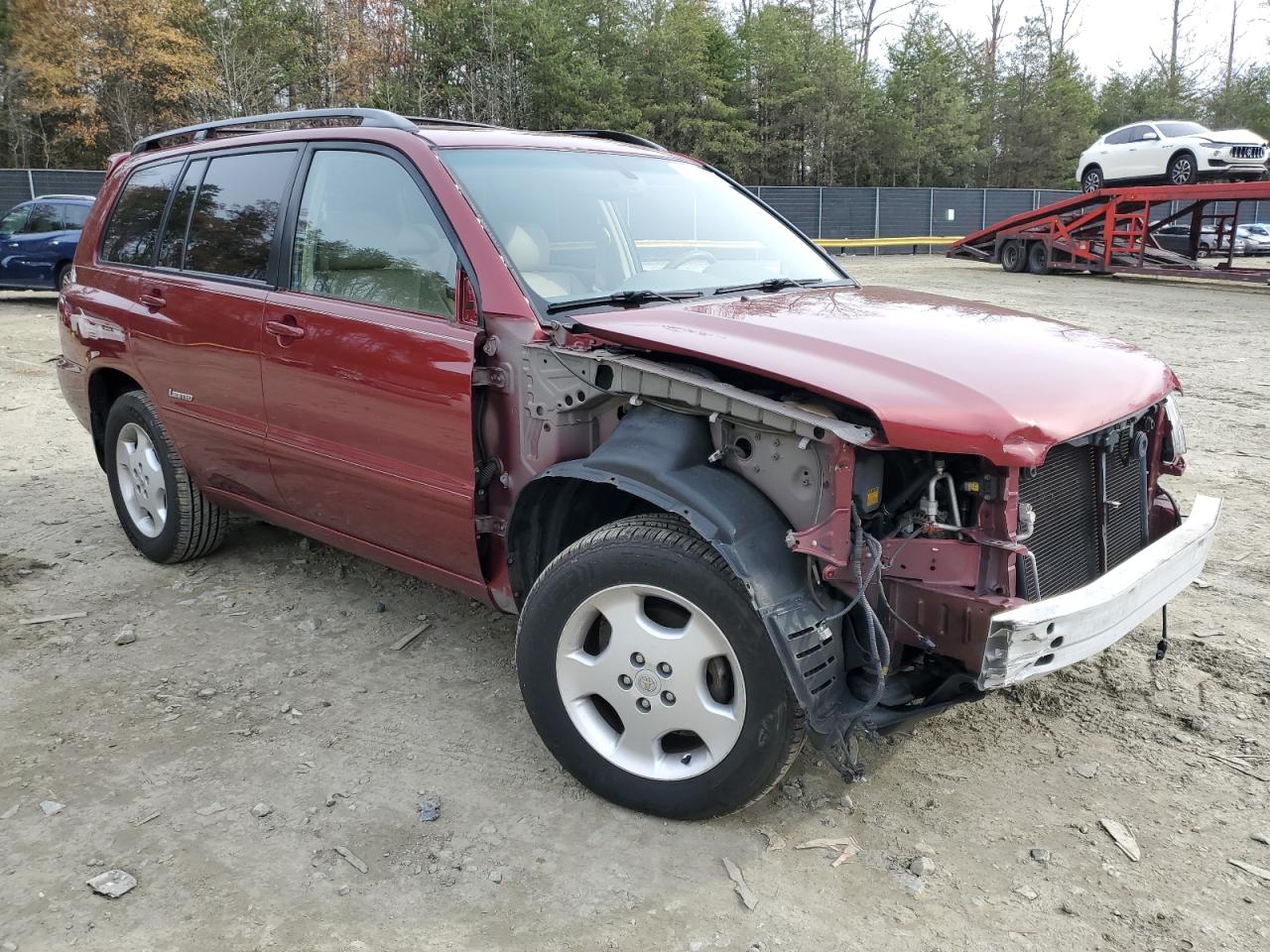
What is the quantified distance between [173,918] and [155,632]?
6.20 ft

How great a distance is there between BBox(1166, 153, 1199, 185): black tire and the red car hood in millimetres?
20446

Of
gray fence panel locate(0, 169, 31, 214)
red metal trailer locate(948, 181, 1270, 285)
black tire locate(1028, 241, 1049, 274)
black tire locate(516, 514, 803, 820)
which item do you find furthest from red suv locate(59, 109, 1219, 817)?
gray fence panel locate(0, 169, 31, 214)

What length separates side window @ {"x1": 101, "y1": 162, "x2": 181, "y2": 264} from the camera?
14.9ft

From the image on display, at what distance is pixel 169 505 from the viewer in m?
4.64

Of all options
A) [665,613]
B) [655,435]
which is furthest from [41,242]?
[665,613]

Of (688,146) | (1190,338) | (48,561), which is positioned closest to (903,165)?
(688,146)

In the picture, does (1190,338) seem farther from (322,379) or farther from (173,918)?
(173,918)

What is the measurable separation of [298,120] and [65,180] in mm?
25413

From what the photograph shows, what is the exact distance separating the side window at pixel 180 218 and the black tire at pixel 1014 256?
69.1 feet

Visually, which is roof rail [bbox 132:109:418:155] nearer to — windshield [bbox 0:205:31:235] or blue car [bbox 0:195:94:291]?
blue car [bbox 0:195:94:291]

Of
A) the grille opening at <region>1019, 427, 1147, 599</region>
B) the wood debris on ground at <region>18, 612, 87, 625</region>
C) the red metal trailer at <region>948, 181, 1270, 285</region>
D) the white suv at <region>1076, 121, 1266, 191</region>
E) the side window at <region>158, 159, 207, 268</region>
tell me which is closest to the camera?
the grille opening at <region>1019, 427, 1147, 599</region>

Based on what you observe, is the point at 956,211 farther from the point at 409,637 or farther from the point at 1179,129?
the point at 409,637

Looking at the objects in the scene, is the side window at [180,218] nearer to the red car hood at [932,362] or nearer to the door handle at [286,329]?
the door handle at [286,329]

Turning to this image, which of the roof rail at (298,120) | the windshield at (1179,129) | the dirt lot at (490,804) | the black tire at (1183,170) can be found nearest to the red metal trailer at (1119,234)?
the black tire at (1183,170)
